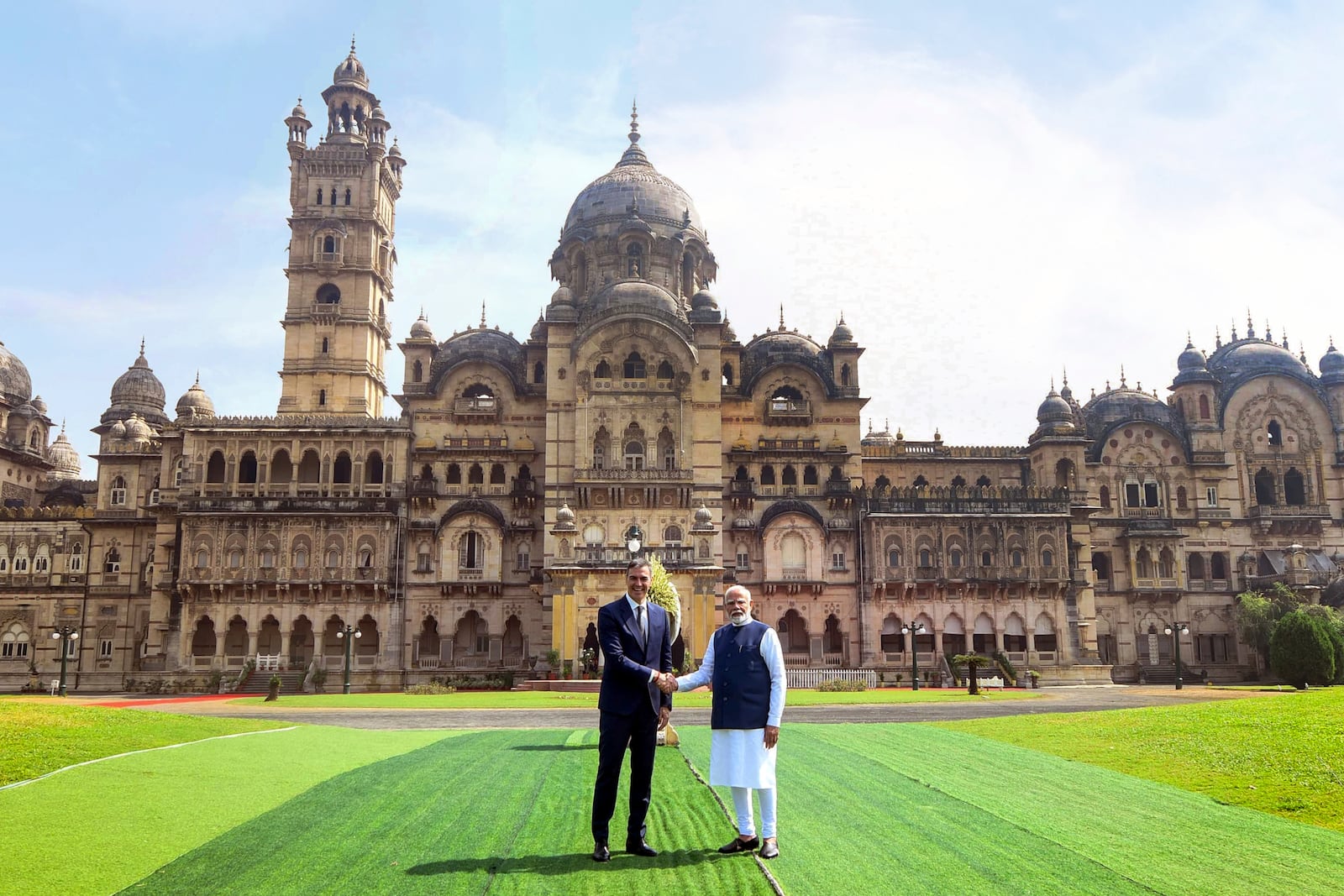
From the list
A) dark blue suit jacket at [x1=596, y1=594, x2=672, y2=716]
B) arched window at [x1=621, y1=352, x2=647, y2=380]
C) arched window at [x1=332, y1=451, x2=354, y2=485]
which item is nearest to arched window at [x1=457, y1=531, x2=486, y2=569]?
arched window at [x1=332, y1=451, x2=354, y2=485]

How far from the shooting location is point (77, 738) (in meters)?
16.6

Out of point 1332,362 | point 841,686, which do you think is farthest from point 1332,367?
point 841,686

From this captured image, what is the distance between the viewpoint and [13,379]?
69250 mm

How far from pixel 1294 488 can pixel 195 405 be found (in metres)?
59.9

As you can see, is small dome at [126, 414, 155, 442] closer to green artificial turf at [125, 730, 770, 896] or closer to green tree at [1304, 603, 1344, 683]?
green artificial turf at [125, 730, 770, 896]

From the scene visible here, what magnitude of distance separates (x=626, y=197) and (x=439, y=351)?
13.6 m

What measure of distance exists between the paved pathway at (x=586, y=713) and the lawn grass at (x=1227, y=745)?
5.21 m

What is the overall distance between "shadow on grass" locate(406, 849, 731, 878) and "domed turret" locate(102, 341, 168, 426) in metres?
63.4

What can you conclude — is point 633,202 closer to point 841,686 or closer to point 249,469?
point 249,469

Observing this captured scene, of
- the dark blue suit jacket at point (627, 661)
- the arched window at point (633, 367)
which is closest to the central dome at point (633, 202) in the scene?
the arched window at point (633, 367)

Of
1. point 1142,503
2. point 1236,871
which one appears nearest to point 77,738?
point 1236,871

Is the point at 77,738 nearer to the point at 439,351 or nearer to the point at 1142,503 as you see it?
the point at 439,351

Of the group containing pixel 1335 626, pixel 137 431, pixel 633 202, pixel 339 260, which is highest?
pixel 633 202

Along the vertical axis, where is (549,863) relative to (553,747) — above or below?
below
